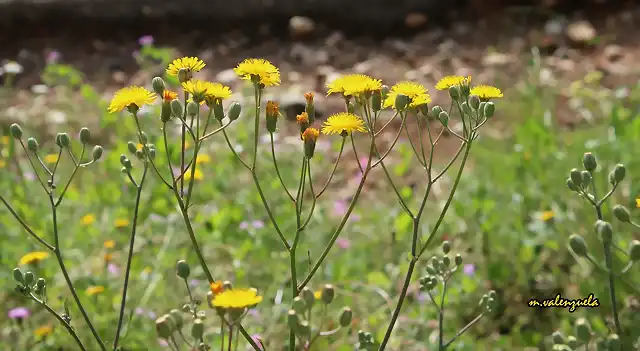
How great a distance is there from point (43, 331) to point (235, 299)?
3.52 feet

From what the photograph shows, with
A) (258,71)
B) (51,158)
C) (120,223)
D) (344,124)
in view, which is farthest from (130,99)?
(51,158)

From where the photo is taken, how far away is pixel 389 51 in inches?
153

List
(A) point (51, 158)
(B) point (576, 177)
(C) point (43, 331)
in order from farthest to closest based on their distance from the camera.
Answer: (A) point (51, 158)
(C) point (43, 331)
(B) point (576, 177)

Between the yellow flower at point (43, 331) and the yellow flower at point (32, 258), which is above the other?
the yellow flower at point (32, 258)

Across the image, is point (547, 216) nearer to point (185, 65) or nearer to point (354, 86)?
point (354, 86)

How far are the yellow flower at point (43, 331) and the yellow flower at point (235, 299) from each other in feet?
3.46

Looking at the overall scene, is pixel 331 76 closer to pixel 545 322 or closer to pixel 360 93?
pixel 545 322

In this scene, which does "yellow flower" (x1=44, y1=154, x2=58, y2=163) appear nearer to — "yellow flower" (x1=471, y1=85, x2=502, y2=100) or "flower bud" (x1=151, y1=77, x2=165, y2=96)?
"flower bud" (x1=151, y1=77, x2=165, y2=96)

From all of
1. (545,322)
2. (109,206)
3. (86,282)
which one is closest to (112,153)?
(109,206)

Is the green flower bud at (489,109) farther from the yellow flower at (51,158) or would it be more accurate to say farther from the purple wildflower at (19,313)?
the yellow flower at (51,158)

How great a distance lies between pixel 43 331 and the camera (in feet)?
5.25

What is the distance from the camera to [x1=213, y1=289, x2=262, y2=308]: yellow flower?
70 centimetres

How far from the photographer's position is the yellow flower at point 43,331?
1599 mm

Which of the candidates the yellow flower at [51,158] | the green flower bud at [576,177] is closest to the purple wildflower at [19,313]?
the yellow flower at [51,158]
